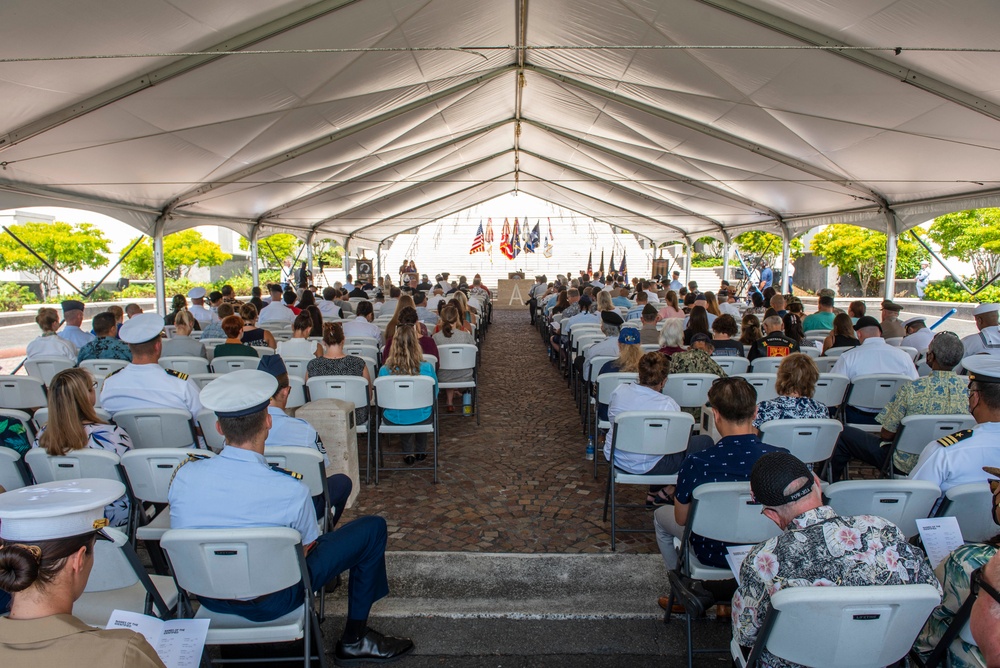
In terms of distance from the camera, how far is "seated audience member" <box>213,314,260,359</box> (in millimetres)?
6023

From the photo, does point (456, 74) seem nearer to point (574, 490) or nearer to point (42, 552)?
point (574, 490)

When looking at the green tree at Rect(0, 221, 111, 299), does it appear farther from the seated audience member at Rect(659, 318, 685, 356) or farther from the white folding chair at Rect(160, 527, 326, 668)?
the white folding chair at Rect(160, 527, 326, 668)

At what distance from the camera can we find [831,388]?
504cm

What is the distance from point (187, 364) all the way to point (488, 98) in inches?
344

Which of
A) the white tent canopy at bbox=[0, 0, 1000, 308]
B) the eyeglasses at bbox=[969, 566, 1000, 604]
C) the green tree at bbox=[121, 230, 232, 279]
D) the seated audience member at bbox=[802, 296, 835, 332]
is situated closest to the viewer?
the eyeglasses at bbox=[969, 566, 1000, 604]

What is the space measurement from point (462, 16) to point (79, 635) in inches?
307

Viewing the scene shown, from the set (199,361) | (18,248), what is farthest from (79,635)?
(18,248)

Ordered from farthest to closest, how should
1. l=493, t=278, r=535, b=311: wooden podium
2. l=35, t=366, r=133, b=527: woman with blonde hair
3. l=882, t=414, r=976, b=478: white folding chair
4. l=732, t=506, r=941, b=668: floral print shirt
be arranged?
l=493, t=278, r=535, b=311: wooden podium
l=882, t=414, r=976, b=478: white folding chair
l=35, t=366, r=133, b=527: woman with blonde hair
l=732, t=506, r=941, b=668: floral print shirt

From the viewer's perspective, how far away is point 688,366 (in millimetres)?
5168

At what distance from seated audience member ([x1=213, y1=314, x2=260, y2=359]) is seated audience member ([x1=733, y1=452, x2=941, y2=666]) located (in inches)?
206

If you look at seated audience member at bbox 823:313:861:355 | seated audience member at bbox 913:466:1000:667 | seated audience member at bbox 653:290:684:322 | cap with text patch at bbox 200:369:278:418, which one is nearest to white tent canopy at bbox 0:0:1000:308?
seated audience member at bbox 823:313:861:355

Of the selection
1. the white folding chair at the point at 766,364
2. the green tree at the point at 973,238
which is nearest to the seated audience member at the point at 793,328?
the white folding chair at the point at 766,364

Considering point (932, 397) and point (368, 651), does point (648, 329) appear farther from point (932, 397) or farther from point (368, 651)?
point (368, 651)

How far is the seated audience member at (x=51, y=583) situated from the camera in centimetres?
130
